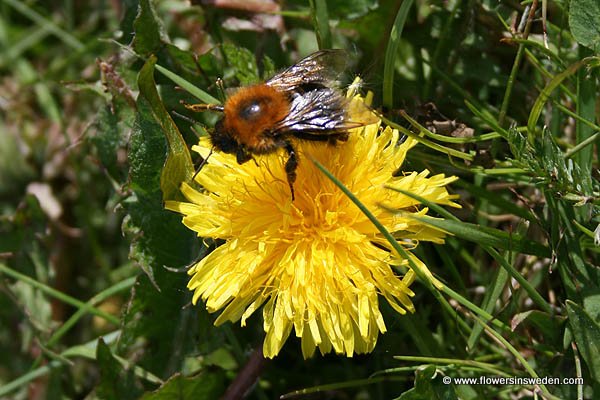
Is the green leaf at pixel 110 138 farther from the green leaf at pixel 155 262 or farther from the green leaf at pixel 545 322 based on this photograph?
the green leaf at pixel 545 322

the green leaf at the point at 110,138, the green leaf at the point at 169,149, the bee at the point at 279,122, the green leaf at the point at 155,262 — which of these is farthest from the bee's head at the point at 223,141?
the green leaf at the point at 110,138

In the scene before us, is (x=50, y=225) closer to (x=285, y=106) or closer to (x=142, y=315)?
(x=142, y=315)

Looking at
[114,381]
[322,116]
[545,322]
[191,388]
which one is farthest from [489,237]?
[114,381]

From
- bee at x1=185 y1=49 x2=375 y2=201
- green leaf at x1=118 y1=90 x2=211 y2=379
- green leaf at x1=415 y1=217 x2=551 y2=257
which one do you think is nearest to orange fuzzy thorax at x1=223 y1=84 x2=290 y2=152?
bee at x1=185 y1=49 x2=375 y2=201

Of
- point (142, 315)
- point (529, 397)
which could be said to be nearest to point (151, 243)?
point (142, 315)

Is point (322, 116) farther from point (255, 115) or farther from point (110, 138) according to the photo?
point (110, 138)

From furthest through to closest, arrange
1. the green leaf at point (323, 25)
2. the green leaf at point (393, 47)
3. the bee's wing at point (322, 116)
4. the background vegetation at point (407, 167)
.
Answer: the green leaf at point (323, 25), the green leaf at point (393, 47), the background vegetation at point (407, 167), the bee's wing at point (322, 116)

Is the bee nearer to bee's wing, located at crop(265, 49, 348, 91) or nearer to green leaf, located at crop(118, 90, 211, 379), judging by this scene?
bee's wing, located at crop(265, 49, 348, 91)
